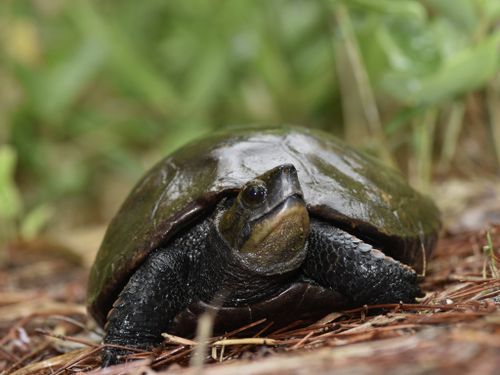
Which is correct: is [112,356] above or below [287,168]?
below

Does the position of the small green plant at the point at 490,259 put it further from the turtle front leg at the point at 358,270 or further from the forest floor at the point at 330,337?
the turtle front leg at the point at 358,270

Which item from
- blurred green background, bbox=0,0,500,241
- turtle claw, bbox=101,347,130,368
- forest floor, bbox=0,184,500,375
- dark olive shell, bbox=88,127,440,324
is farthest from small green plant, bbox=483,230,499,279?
blurred green background, bbox=0,0,500,241

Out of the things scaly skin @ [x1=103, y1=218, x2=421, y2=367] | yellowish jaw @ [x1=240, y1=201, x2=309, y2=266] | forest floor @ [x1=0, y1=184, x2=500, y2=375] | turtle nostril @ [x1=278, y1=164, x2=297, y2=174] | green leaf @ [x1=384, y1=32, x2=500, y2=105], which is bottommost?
forest floor @ [x1=0, y1=184, x2=500, y2=375]

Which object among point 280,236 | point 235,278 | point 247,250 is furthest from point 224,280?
point 280,236

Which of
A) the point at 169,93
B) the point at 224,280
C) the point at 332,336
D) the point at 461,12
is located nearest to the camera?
the point at 332,336

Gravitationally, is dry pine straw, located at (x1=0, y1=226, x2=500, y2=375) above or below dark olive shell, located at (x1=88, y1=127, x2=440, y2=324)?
below

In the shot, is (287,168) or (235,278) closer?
(287,168)

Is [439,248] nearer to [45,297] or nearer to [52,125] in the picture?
[45,297]

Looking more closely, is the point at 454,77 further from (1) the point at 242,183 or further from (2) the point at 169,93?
(2) the point at 169,93

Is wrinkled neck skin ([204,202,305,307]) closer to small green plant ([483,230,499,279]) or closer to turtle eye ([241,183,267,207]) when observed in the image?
turtle eye ([241,183,267,207])
